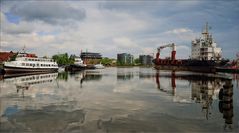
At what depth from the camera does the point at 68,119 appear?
16.4m

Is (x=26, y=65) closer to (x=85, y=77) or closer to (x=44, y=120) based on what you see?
(x=85, y=77)

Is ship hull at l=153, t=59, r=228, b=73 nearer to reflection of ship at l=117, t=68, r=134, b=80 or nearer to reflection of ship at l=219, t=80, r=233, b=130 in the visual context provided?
reflection of ship at l=117, t=68, r=134, b=80

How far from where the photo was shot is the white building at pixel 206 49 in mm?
113562

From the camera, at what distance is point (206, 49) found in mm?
115062

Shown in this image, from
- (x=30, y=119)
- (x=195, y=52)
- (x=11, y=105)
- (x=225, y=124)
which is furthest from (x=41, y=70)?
(x=195, y=52)

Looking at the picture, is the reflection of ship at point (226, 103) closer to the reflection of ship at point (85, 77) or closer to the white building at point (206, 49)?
the reflection of ship at point (85, 77)

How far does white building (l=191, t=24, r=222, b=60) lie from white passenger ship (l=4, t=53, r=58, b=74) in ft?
224

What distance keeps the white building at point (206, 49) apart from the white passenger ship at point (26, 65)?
6814 centimetres

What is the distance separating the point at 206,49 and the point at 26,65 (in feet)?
260

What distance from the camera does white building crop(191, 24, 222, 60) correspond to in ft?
373

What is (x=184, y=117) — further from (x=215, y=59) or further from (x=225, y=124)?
(x=215, y=59)

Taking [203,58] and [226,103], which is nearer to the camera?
[226,103]

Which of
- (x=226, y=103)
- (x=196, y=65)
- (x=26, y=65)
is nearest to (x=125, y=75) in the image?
(x=26, y=65)

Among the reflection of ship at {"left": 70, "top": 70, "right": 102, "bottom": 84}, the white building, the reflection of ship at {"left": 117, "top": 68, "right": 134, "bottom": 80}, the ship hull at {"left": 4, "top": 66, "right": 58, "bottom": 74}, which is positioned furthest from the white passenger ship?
the white building
